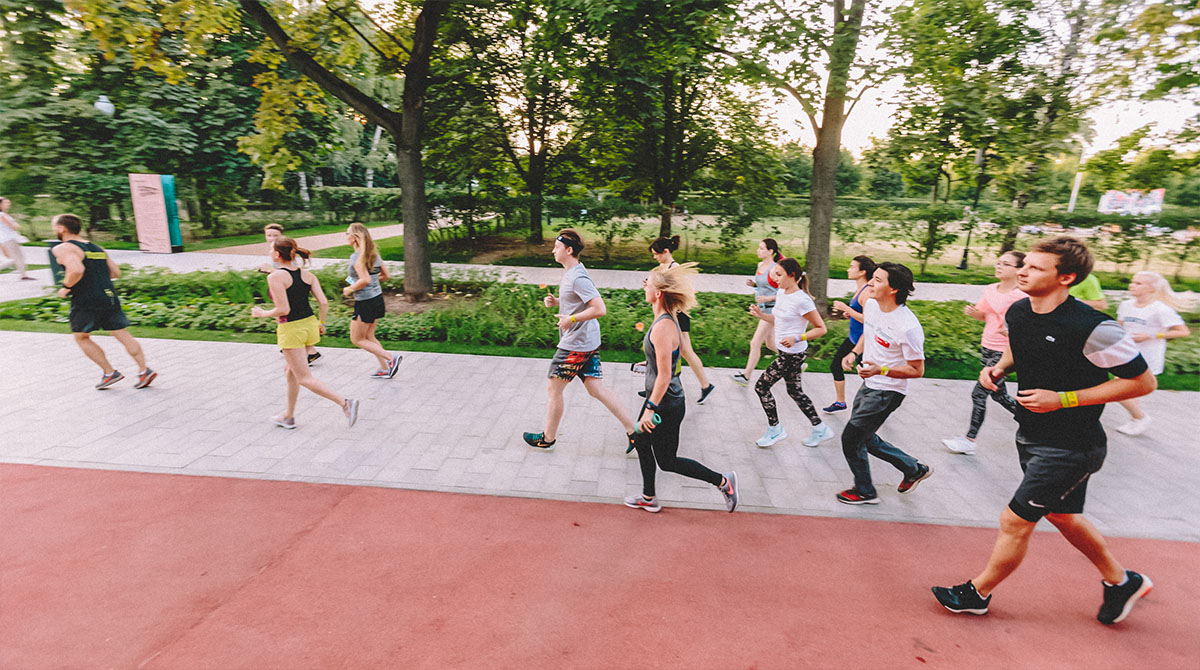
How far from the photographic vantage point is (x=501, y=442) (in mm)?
5801

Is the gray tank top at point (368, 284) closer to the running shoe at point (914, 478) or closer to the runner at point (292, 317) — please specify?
the runner at point (292, 317)

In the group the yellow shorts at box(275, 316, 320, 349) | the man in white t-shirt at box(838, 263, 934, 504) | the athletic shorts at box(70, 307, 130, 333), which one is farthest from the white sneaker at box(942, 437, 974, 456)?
the athletic shorts at box(70, 307, 130, 333)

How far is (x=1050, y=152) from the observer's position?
10.5m

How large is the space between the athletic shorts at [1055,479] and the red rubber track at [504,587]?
82cm

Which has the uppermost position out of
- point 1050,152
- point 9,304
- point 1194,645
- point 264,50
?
point 264,50

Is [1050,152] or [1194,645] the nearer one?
[1194,645]

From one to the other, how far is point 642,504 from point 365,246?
4.77 m

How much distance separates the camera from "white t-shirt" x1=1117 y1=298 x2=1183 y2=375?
602 cm

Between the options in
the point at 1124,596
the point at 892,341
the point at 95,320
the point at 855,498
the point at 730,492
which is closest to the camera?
the point at 1124,596

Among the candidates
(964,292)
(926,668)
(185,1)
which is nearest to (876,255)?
(964,292)

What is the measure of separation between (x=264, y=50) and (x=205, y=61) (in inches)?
444

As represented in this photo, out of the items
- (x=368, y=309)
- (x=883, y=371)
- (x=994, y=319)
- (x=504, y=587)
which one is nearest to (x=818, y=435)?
(x=883, y=371)

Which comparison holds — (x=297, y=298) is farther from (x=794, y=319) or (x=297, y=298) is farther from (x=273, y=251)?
(x=794, y=319)

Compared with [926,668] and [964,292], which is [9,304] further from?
[964,292]
